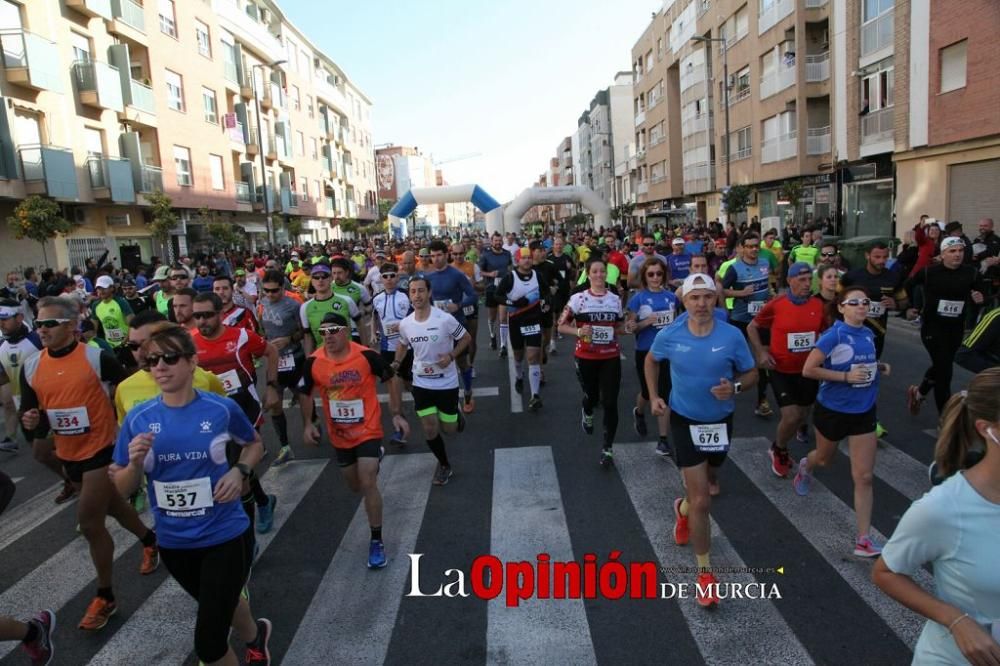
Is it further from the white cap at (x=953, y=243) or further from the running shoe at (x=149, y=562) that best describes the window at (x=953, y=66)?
the running shoe at (x=149, y=562)

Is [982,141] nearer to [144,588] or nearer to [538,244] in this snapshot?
[538,244]

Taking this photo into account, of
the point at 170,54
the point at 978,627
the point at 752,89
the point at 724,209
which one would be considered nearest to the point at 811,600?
the point at 978,627

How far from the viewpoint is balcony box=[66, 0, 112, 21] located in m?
23.8

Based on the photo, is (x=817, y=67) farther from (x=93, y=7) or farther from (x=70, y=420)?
(x=70, y=420)

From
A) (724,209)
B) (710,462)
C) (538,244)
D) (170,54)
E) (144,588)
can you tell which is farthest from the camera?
(724,209)

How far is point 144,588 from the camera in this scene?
4637 mm

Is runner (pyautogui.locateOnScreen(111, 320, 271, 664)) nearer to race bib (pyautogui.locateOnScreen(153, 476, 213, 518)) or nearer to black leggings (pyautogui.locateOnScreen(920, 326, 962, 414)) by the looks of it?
race bib (pyautogui.locateOnScreen(153, 476, 213, 518))

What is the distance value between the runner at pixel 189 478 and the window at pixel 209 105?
3516 centimetres

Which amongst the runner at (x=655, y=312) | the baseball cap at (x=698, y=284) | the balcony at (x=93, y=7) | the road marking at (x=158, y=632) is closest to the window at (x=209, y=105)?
the balcony at (x=93, y=7)

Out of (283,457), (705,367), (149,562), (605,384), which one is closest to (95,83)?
(283,457)

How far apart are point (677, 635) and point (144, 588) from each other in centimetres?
349

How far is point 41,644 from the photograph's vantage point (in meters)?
3.63

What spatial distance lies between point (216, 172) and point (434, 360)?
33.0m

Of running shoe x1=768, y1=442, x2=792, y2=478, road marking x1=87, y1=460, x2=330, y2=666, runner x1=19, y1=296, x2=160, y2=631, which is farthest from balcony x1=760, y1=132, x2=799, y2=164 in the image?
runner x1=19, y1=296, x2=160, y2=631
